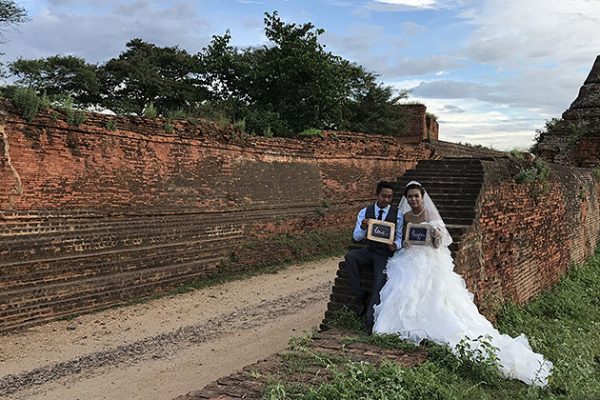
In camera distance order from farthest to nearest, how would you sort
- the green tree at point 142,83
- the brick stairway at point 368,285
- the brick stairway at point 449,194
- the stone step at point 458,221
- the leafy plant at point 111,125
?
the green tree at point 142,83 < the leafy plant at point 111,125 < the stone step at point 458,221 < the brick stairway at point 449,194 < the brick stairway at point 368,285

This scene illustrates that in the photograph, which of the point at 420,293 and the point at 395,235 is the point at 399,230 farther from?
the point at 420,293

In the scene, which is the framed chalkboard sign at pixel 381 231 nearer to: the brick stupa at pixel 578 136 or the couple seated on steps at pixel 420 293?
the couple seated on steps at pixel 420 293

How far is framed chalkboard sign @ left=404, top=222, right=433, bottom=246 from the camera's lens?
5.36 m

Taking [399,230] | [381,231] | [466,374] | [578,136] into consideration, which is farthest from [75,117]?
[578,136]

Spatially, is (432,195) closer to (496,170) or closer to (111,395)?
(496,170)

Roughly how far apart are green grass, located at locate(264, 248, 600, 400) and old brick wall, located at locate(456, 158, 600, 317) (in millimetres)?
563

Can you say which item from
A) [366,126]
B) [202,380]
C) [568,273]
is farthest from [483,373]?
[366,126]

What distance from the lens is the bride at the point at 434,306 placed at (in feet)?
15.2

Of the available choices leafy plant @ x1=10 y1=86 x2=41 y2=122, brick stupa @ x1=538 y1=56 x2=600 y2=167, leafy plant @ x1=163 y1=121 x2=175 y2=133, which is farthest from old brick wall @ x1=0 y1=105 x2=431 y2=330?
brick stupa @ x1=538 y1=56 x2=600 y2=167

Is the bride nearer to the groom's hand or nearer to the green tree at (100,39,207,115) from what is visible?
the groom's hand

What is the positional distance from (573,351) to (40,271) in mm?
6902

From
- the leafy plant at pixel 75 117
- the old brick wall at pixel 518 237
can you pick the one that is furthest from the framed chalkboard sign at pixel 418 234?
the leafy plant at pixel 75 117

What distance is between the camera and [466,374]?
4.38m

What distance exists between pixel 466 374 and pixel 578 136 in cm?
1658
